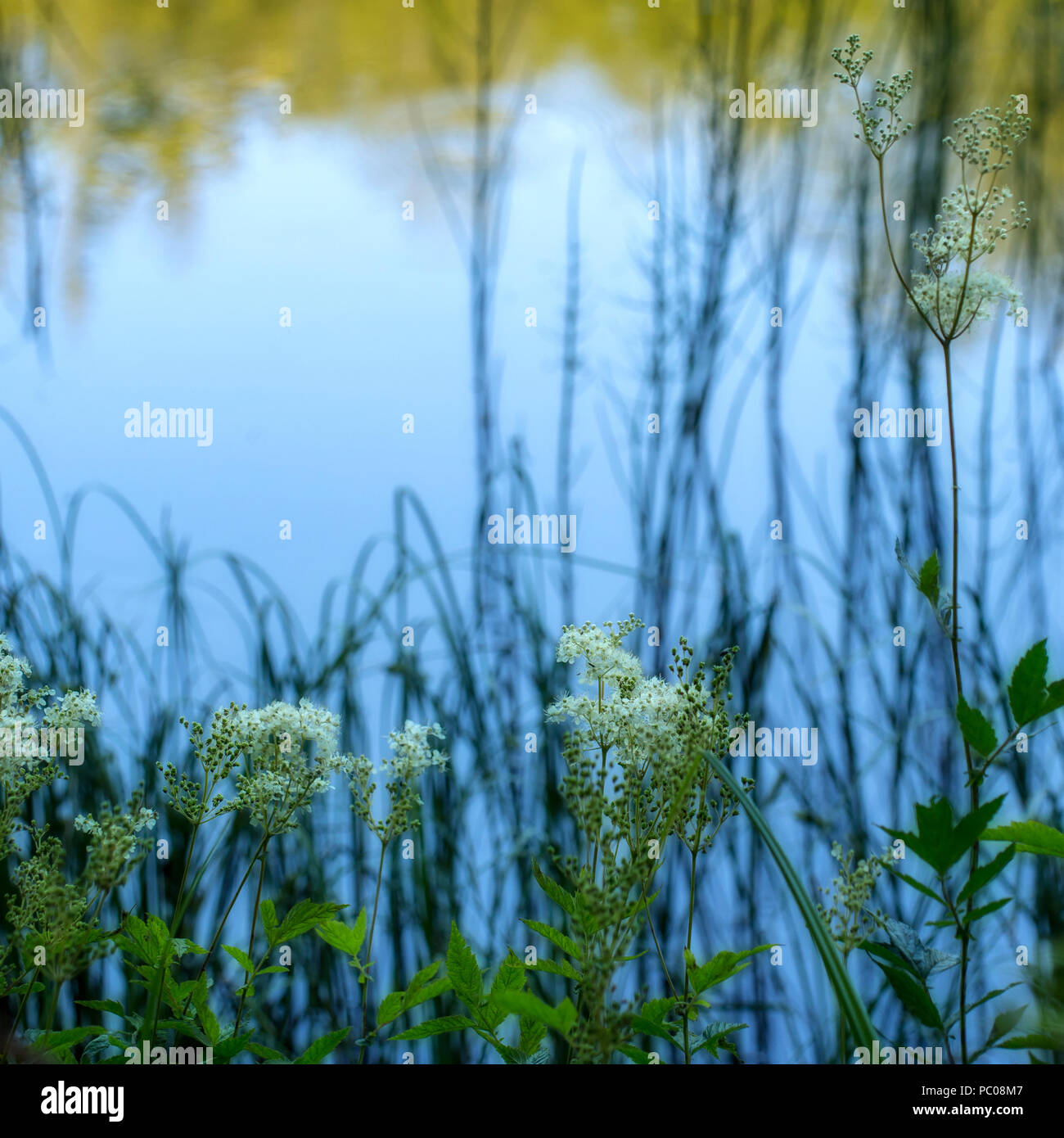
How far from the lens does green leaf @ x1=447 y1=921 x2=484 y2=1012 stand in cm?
48

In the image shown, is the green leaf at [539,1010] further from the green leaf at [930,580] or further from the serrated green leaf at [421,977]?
the green leaf at [930,580]

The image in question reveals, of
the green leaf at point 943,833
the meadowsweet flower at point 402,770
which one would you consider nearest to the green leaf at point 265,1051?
the meadowsweet flower at point 402,770

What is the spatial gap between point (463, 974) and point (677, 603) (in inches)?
28.2

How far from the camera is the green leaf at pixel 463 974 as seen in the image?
18.7 inches

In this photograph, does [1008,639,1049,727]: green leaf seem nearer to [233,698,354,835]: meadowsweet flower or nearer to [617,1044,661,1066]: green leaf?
[617,1044,661,1066]: green leaf

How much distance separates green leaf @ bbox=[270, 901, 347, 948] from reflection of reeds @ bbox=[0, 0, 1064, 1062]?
0.50 m

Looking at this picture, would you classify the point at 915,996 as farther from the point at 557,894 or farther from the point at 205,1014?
the point at 205,1014

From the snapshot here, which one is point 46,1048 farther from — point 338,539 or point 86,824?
point 338,539

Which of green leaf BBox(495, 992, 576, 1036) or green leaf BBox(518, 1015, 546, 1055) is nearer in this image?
green leaf BBox(495, 992, 576, 1036)

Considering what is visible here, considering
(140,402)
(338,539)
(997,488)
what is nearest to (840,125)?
(997,488)

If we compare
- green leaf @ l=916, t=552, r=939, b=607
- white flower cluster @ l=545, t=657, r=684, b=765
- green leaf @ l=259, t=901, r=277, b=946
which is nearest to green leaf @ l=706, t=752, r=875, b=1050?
white flower cluster @ l=545, t=657, r=684, b=765

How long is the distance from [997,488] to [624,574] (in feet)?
1.72

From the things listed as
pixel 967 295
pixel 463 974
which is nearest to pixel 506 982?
pixel 463 974
